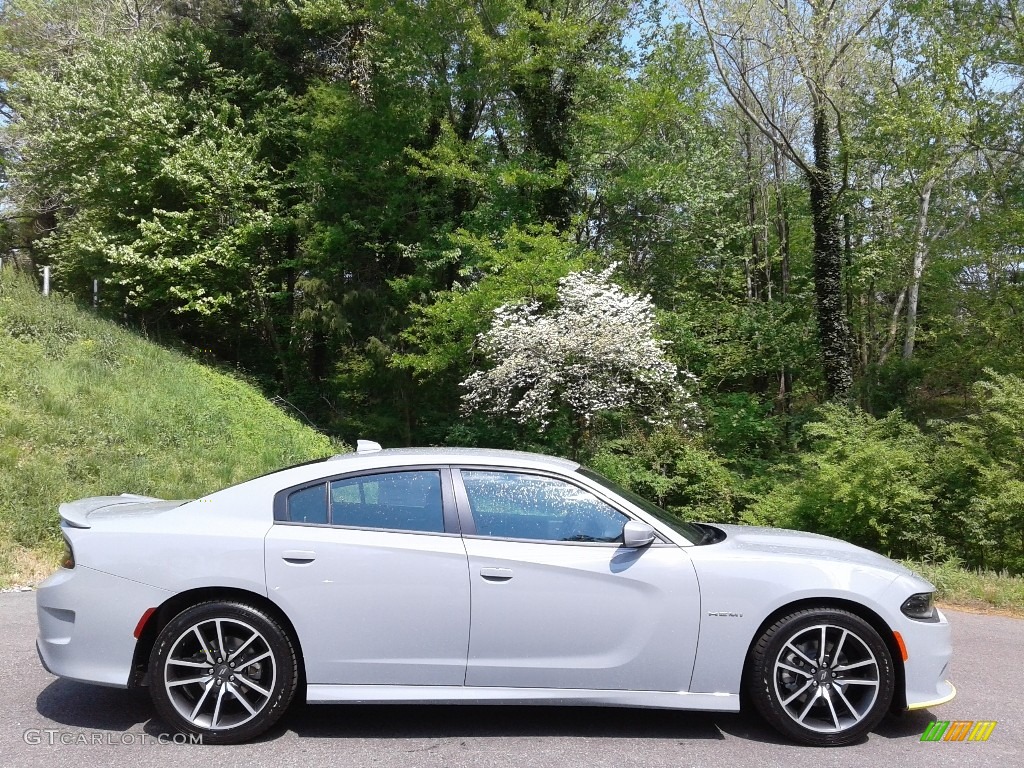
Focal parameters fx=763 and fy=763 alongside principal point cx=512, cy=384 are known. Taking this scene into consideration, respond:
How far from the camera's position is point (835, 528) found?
11.5 meters

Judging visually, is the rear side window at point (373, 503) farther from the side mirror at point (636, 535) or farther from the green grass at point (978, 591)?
the green grass at point (978, 591)

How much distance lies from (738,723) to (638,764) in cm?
84

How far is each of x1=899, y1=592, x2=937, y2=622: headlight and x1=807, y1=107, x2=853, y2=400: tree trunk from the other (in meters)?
15.2

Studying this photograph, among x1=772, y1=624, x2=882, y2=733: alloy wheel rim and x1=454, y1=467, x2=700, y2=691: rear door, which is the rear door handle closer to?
x1=454, y1=467, x2=700, y2=691: rear door

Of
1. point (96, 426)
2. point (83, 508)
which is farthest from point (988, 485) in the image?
point (96, 426)

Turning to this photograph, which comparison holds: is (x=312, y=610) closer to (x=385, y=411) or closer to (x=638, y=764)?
(x=638, y=764)

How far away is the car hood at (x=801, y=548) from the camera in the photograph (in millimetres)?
4219

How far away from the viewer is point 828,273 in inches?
727

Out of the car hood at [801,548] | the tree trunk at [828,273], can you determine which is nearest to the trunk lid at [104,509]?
the car hood at [801,548]

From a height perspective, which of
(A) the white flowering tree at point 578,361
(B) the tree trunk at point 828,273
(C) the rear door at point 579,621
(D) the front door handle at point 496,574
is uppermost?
(B) the tree trunk at point 828,273

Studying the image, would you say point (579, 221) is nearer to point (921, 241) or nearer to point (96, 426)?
point (921, 241)

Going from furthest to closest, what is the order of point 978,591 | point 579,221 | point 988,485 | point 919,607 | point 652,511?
point 579,221
point 988,485
point 978,591
point 652,511
point 919,607

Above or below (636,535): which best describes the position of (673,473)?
below

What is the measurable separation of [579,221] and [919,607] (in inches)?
589
